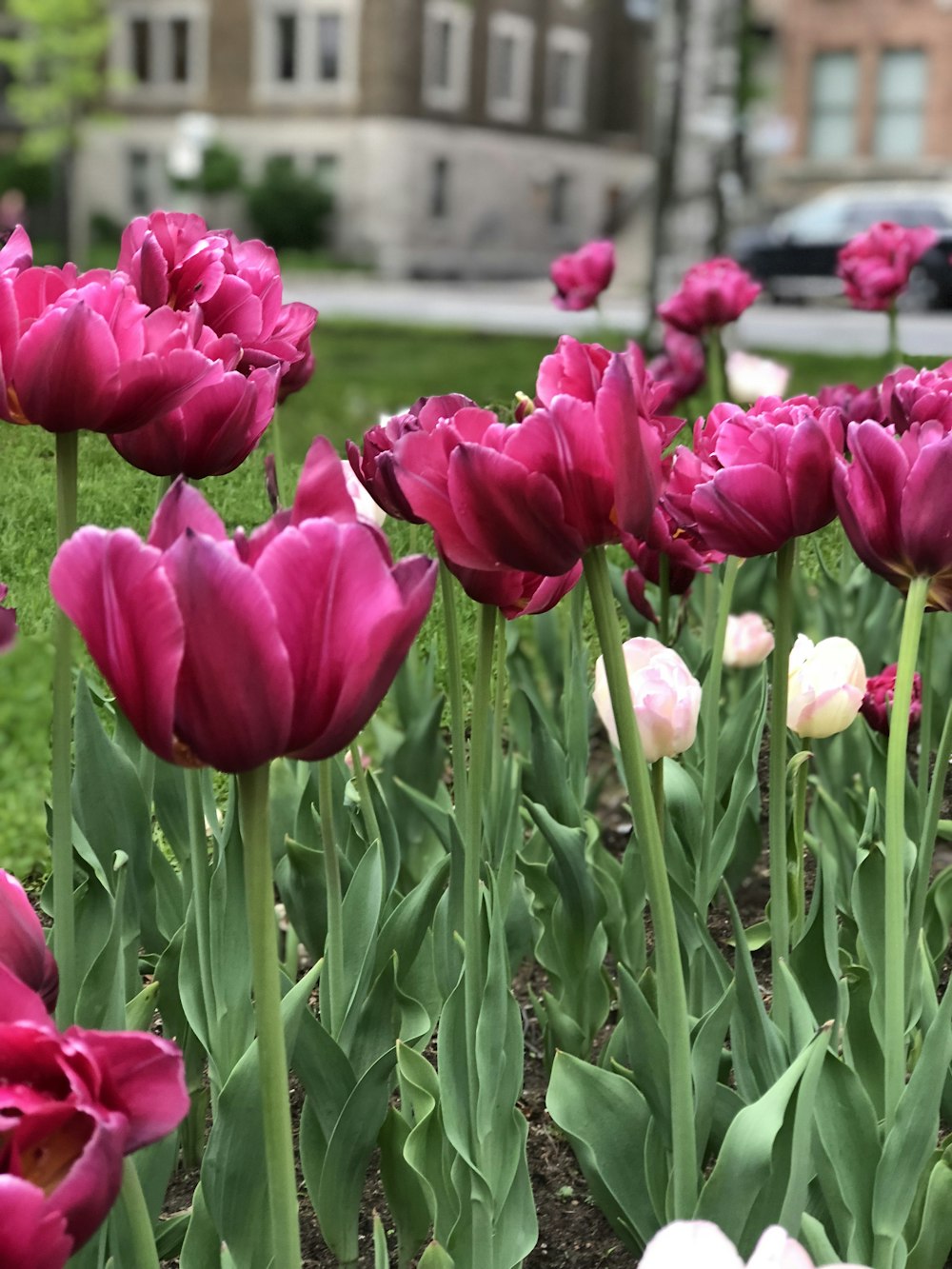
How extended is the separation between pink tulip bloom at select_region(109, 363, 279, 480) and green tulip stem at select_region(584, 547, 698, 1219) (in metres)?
0.31

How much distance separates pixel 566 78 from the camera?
38.2 m

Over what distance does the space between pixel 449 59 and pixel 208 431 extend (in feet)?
119

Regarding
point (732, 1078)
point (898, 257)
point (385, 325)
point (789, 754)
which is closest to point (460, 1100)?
point (732, 1078)

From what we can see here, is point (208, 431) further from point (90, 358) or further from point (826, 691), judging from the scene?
point (826, 691)

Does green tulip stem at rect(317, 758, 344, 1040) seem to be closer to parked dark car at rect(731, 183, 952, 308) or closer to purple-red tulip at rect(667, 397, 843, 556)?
purple-red tulip at rect(667, 397, 843, 556)

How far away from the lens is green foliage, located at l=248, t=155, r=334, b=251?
33.9m

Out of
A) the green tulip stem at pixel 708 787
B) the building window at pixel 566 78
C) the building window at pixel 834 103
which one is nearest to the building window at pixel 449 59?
the building window at pixel 566 78

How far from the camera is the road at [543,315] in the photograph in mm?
7362

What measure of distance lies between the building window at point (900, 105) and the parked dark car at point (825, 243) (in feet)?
25.1

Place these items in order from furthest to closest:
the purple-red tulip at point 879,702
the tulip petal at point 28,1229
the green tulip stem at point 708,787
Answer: the purple-red tulip at point 879,702 → the green tulip stem at point 708,787 → the tulip petal at point 28,1229

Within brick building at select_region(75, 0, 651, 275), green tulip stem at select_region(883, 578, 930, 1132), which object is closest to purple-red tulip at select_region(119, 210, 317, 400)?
green tulip stem at select_region(883, 578, 930, 1132)

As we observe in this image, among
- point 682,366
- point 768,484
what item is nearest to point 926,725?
point 768,484

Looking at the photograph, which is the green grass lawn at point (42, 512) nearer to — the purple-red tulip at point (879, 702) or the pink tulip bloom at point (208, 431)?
the pink tulip bloom at point (208, 431)

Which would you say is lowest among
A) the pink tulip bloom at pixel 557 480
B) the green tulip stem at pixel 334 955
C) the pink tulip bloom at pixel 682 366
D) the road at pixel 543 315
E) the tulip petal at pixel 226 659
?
the road at pixel 543 315
